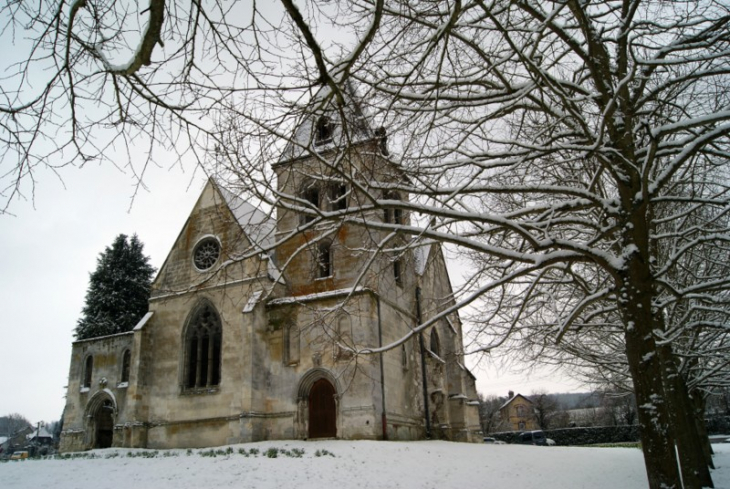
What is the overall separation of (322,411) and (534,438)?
1085 inches

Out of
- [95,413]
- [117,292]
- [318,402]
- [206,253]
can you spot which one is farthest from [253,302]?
[117,292]

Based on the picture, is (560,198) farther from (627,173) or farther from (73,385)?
(73,385)

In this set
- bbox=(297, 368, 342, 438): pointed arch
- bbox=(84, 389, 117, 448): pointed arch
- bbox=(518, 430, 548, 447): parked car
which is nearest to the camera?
bbox=(297, 368, 342, 438): pointed arch

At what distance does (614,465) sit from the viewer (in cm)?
1658

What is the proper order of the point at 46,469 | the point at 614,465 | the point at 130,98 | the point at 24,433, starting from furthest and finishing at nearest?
the point at 24,433, the point at 614,465, the point at 46,469, the point at 130,98

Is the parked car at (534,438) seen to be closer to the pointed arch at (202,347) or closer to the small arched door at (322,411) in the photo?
the small arched door at (322,411)

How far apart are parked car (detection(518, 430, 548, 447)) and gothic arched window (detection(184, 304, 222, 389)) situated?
91.6ft

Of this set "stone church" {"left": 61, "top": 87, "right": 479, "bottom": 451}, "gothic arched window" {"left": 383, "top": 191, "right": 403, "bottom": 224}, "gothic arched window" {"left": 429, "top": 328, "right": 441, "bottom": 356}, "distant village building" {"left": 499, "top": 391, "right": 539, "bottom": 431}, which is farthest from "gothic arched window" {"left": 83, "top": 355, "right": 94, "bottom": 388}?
"distant village building" {"left": 499, "top": 391, "right": 539, "bottom": 431}

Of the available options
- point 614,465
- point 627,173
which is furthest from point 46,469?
point 614,465

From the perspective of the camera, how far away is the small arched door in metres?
20.2

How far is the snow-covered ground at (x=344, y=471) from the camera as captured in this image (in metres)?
11.0

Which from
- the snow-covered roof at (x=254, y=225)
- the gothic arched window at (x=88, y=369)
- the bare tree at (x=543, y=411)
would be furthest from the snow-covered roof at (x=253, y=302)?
the bare tree at (x=543, y=411)

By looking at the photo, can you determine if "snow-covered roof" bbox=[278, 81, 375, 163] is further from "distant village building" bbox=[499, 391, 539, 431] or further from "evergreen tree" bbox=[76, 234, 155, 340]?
"distant village building" bbox=[499, 391, 539, 431]

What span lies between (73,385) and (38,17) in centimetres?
2737
